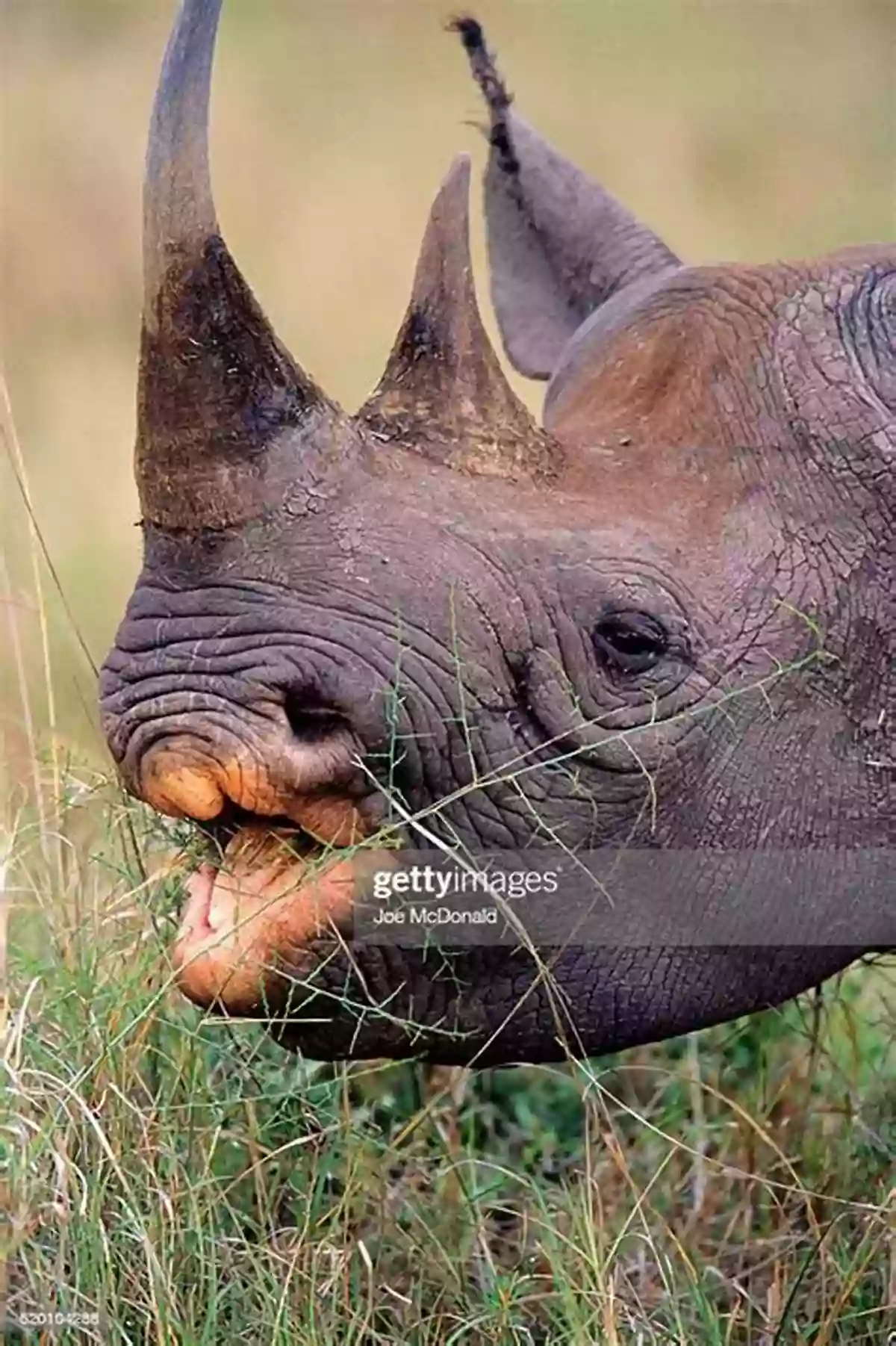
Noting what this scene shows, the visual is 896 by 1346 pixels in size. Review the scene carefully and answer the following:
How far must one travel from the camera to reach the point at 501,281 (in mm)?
4176

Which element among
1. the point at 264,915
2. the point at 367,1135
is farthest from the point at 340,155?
the point at 264,915

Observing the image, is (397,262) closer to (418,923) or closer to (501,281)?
(501,281)

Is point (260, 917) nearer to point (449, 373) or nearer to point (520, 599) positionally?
point (520, 599)

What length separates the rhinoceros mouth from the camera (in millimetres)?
2604

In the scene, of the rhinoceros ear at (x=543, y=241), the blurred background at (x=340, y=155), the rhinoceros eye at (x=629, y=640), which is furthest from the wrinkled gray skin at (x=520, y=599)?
the blurred background at (x=340, y=155)

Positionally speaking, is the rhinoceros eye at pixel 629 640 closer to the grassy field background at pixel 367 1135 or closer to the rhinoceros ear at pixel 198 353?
the rhinoceros ear at pixel 198 353

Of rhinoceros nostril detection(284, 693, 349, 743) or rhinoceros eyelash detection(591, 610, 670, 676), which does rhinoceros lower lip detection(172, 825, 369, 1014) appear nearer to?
rhinoceros nostril detection(284, 693, 349, 743)

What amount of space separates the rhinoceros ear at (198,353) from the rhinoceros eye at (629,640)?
457 mm

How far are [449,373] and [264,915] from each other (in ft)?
2.38

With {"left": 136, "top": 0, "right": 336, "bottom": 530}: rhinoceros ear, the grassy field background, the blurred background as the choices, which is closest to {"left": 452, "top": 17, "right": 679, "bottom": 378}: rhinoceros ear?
the grassy field background

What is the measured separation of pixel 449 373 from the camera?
→ 2838 millimetres

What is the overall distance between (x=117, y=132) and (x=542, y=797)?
707 cm

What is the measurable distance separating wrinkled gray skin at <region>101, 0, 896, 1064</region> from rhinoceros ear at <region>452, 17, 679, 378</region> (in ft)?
2.21

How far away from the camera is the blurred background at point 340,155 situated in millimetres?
7074
